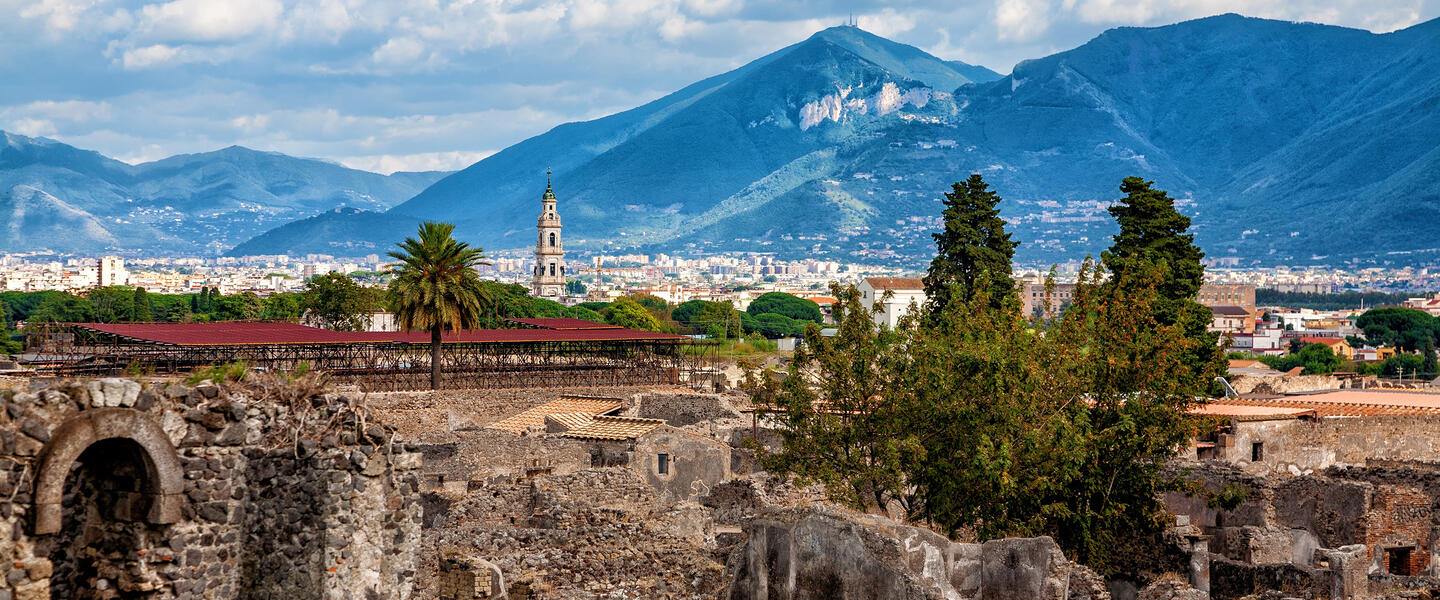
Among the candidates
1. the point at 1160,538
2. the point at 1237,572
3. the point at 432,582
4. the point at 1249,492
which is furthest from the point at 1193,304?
the point at 432,582

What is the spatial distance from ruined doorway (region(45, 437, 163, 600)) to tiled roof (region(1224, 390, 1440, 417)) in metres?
27.8

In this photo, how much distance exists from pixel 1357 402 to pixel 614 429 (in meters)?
19.2

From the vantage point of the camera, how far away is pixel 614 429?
28.9m

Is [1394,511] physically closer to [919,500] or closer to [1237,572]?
[1237,572]

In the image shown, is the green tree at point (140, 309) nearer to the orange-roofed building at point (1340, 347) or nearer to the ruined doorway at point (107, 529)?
the orange-roofed building at point (1340, 347)

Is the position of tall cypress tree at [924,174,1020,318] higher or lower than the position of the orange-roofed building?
higher

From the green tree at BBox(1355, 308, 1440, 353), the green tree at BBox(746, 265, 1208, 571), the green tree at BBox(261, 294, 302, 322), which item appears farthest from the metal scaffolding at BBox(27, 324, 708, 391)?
the green tree at BBox(1355, 308, 1440, 353)

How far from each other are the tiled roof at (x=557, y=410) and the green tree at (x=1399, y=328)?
125761mm

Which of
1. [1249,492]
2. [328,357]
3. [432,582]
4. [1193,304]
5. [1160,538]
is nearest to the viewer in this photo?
[432,582]

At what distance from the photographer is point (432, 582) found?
13.7 meters

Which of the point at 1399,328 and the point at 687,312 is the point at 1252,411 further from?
the point at 687,312

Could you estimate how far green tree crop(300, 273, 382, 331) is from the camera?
84.9 m

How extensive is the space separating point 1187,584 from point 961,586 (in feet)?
17.3

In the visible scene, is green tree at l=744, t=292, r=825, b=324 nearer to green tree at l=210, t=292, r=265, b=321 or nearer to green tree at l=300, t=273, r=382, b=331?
green tree at l=210, t=292, r=265, b=321
